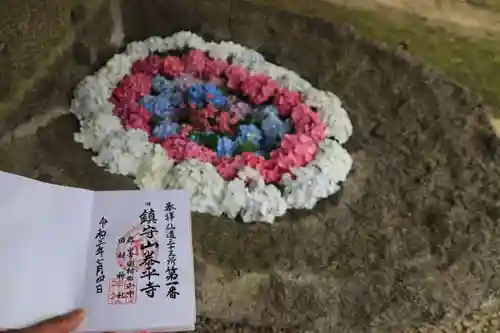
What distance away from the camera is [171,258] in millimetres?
967

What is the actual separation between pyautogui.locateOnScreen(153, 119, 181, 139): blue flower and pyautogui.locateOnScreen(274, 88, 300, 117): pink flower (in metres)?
0.20

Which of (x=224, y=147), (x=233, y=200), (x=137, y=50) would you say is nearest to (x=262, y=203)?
(x=233, y=200)

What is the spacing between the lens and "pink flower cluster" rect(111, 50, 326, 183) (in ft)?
4.08

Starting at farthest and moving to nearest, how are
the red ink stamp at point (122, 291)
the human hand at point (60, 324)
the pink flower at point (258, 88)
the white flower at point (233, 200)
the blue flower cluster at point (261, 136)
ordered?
1. the pink flower at point (258, 88)
2. the blue flower cluster at point (261, 136)
3. the white flower at point (233, 200)
4. the red ink stamp at point (122, 291)
5. the human hand at point (60, 324)

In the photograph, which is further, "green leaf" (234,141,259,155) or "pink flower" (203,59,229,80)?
"pink flower" (203,59,229,80)

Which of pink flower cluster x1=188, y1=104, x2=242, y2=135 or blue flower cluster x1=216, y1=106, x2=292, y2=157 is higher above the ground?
pink flower cluster x1=188, y1=104, x2=242, y2=135

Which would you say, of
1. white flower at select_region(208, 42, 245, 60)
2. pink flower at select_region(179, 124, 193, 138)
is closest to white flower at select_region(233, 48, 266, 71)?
white flower at select_region(208, 42, 245, 60)

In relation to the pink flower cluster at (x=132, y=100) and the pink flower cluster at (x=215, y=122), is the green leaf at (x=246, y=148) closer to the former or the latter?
the pink flower cluster at (x=215, y=122)

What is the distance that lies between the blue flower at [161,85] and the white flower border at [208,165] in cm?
6

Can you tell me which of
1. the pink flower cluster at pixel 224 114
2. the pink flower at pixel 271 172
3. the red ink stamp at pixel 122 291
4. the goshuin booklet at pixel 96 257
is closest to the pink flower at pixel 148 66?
the pink flower cluster at pixel 224 114

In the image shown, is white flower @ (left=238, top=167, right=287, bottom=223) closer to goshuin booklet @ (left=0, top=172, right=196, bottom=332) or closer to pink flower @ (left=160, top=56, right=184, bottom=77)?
goshuin booklet @ (left=0, top=172, right=196, bottom=332)

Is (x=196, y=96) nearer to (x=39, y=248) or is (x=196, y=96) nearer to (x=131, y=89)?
(x=131, y=89)

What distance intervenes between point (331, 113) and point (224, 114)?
0.66ft

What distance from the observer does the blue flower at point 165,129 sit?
1.28 m
